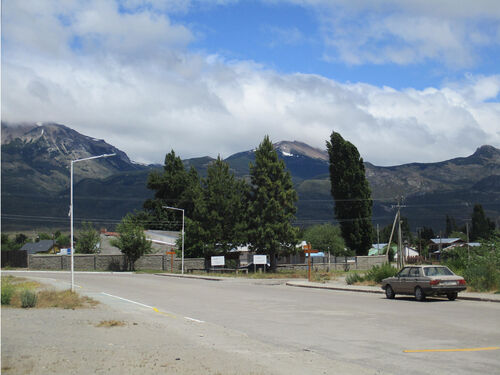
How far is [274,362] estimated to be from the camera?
9914 millimetres

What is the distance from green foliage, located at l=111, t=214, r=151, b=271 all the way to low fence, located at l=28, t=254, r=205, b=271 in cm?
89

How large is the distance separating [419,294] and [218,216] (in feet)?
142

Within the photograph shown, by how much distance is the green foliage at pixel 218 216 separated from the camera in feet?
217

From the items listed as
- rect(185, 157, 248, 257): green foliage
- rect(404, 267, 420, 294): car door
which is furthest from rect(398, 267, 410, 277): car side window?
rect(185, 157, 248, 257): green foliage

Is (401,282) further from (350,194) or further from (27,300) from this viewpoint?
(350,194)

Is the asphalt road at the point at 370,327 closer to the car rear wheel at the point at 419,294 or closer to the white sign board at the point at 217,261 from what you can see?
the car rear wheel at the point at 419,294

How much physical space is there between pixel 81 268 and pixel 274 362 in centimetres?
6306

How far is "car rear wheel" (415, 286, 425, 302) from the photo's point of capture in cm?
2400

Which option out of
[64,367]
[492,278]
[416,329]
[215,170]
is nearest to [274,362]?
[64,367]

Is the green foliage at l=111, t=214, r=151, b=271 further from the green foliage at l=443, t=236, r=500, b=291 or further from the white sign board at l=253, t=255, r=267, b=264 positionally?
the green foliage at l=443, t=236, r=500, b=291

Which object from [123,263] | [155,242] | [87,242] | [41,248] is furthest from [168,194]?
[41,248]

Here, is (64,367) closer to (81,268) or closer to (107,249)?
(81,268)

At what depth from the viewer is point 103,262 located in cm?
6975

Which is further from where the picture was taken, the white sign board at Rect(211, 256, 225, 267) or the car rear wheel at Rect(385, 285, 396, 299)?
the white sign board at Rect(211, 256, 225, 267)
